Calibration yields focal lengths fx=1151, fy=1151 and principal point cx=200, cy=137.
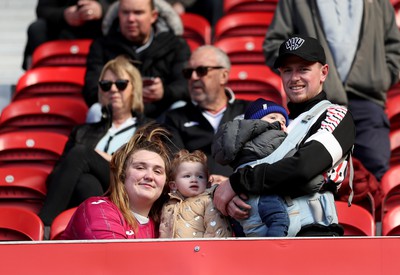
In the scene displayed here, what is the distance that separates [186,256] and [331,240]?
0.50m

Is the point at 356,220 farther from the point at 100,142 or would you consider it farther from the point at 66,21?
the point at 66,21

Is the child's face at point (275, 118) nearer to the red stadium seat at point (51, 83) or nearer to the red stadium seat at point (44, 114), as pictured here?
the red stadium seat at point (44, 114)

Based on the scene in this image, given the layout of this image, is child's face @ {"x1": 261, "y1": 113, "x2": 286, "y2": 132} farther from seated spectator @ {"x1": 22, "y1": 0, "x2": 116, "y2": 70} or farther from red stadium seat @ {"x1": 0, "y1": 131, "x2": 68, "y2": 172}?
seated spectator @ {"x1": 22, "y1": 0, "x2": 116, "y2": 70}

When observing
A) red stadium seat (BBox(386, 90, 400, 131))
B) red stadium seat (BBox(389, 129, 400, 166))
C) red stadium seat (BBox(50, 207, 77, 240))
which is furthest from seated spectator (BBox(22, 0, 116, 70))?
red stadium seat (BBox(50, 207, 77, 240))

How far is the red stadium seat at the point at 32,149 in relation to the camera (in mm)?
6953

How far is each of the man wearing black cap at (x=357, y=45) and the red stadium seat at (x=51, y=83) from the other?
66.4 inches

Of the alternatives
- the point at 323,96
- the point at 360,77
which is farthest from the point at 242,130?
the point at 360,77

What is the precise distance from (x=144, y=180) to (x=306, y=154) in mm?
734

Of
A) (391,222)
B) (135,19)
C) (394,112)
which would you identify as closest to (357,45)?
(394,112)

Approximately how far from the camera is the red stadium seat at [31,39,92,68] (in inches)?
322

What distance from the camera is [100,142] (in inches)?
257

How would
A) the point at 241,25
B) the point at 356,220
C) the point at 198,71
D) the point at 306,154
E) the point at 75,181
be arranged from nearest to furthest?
the point at 306,154 < the point at 356,220 < the point at 75,181 < the point at 198,71 < the point at 241,25

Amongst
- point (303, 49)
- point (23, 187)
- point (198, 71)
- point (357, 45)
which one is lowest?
point (23, 187)

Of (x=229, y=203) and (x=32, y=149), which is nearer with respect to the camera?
(x=229, y=203)
